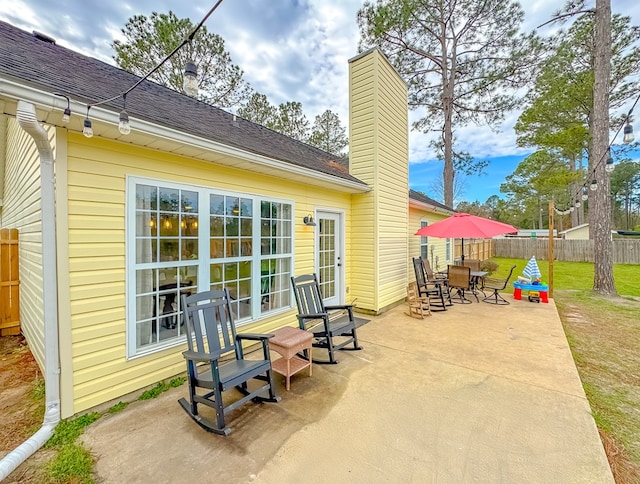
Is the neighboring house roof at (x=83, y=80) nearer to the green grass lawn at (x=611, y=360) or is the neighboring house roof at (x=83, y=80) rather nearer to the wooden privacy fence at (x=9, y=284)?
the wooden privacy fence at (x=9, y=284)

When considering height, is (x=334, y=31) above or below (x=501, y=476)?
above

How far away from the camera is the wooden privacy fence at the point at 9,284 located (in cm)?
457

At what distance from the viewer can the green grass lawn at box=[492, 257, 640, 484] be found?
7.16 ft

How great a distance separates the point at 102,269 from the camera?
103 inches

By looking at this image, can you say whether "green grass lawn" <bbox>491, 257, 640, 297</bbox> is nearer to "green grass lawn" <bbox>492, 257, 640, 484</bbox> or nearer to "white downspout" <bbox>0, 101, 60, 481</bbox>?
"green grass lawn" <bbox>492, 257, 640, 484</bbox>

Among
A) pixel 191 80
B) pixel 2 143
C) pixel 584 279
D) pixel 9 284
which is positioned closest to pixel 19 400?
pixel 9 284

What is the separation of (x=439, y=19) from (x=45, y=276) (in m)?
13.4

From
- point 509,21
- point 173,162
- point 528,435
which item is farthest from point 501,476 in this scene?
point 509,21

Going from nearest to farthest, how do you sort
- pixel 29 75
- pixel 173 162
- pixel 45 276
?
pixel 29 75 → pixel 45 276 → pixel 173 162

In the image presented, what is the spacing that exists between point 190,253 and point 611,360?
18.8ft

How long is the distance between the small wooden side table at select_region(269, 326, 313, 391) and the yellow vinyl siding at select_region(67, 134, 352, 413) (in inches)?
46.7

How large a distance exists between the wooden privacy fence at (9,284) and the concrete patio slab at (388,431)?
397 centimetres

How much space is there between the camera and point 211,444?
2.15 meters

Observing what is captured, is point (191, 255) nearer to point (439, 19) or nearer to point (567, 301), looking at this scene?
point (567, 301)
